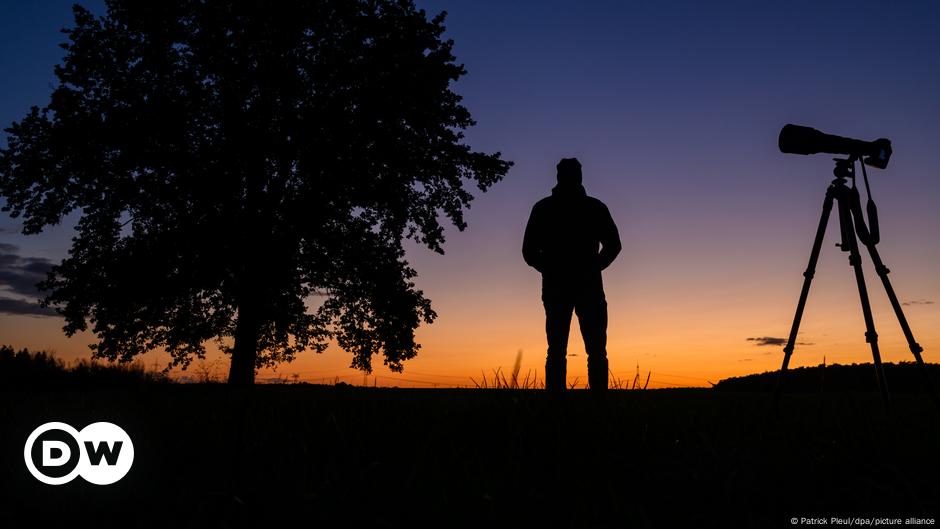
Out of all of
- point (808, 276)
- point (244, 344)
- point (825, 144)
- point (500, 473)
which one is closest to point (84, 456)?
point (500, 473)

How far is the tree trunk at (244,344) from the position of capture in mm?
17328

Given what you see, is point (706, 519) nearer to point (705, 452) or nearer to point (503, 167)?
point (705, 452)

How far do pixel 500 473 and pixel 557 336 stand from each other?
184 inches

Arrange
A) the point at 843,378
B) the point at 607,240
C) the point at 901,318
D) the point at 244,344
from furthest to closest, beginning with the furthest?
1. the point at 244,344
2. the point at 843,378
3. the point at 607,240
4. the point at 901,318

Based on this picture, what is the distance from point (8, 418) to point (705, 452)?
5267mm

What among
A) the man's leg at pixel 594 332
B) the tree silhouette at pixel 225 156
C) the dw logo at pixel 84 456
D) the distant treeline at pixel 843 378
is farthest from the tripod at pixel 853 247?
the tree silhouette at pixel 225 156

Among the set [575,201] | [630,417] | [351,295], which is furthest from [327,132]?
[630,417]

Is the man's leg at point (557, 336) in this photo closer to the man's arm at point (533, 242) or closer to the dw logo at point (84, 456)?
the man's arm at point (533, 242)

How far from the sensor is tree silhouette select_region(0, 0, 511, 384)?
55.9 feet

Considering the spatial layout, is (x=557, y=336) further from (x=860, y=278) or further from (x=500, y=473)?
(x=500, y=473)

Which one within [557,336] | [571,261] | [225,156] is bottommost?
[557,336]

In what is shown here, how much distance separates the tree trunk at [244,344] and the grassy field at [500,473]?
1325cm

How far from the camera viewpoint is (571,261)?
25.1 feet

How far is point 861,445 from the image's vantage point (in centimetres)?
355
